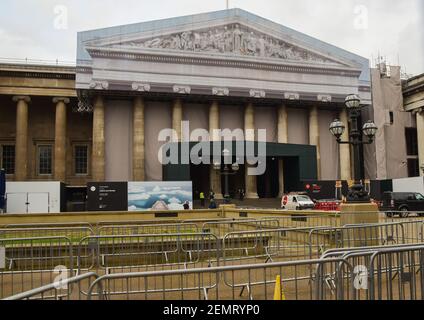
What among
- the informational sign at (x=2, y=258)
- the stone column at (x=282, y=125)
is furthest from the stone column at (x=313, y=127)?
the informational sign at (x=2, y=258)

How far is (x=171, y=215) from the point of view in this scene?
24438mm

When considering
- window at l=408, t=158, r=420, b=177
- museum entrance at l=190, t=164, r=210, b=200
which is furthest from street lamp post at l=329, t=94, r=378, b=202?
window at l=408, t=158, r=420, b=177

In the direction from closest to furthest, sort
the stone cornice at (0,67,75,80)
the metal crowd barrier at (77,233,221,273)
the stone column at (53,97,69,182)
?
the metal crowd barrier at (77,233,221,273) < the stone column at (53,97,69,182) < the stone cornice at (0,67,75,80)

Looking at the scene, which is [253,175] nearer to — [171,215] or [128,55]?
[128,55]

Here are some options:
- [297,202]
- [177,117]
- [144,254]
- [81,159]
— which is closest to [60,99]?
[81,159]

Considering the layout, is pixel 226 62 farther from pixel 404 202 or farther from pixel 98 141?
pixel 404 202

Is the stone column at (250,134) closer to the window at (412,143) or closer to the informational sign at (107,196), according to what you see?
the informational sign at (107,196)

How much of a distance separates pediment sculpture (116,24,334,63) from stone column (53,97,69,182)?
1063cm

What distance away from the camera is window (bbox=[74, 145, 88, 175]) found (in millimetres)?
53375

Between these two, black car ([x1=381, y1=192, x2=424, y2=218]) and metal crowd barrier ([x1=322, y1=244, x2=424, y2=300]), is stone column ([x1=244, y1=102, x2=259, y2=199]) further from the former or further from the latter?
metal crowd barrier ([x1=322, y1=244, x2=424, y2=300])

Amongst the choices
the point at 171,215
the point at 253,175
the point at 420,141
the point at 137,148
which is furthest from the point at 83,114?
the point at 420,141

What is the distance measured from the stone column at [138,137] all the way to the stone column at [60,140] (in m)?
8.18

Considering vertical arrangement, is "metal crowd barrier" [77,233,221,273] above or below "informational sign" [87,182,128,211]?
below
